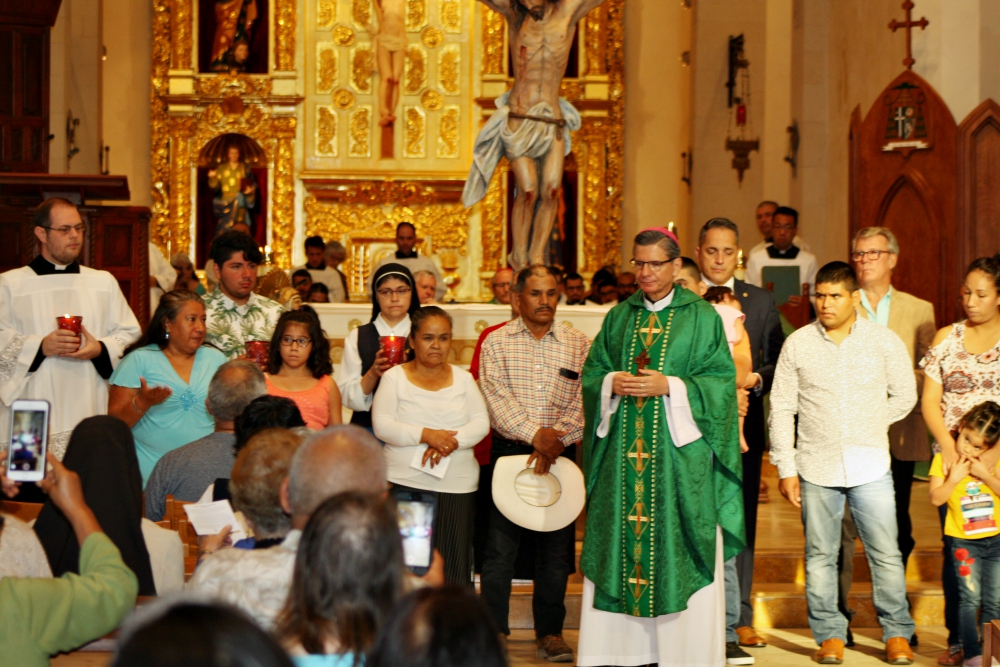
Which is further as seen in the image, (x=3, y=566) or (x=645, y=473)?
(x=645, y=473)

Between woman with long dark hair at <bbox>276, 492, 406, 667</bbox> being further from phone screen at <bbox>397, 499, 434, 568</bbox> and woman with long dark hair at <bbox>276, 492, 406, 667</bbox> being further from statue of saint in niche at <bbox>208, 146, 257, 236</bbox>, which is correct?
statue of saint in niche at <bbox>208, 146, 257, 236</bbox>

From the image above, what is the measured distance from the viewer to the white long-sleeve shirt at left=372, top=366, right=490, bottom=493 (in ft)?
18.1

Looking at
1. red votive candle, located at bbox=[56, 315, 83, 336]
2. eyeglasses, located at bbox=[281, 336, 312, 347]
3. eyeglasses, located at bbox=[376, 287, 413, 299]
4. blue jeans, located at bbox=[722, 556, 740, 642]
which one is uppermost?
eyeglasses, located at bbox=[376, 287, 413, 299]

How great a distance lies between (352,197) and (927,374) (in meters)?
11.2

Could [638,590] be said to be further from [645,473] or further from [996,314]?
[996,314]

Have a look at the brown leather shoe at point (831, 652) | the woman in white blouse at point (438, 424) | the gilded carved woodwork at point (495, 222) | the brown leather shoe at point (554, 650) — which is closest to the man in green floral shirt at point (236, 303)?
the woman in white blouse at point (438, 424)

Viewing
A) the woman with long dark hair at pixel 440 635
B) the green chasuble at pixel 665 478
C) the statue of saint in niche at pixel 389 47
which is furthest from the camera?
the statue of saint in niche at pixel 389 47

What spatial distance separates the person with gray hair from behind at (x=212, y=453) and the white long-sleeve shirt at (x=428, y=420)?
1063 mm

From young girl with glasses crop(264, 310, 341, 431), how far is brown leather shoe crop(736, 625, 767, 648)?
2.09 meters

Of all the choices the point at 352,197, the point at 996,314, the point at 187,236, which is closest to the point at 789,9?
the point at 352,197

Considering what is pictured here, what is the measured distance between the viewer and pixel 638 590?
5.11m

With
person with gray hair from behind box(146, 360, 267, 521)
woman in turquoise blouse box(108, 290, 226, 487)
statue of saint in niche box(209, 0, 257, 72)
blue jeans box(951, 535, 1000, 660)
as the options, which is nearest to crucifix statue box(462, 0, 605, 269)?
woman in turquoise blouse box(108, 290, 226, 487)

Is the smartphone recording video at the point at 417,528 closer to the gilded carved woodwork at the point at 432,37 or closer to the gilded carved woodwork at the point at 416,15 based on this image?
the gilded carved woodwork at the point at 432,37

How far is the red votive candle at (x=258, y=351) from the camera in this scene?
19.1 ft
